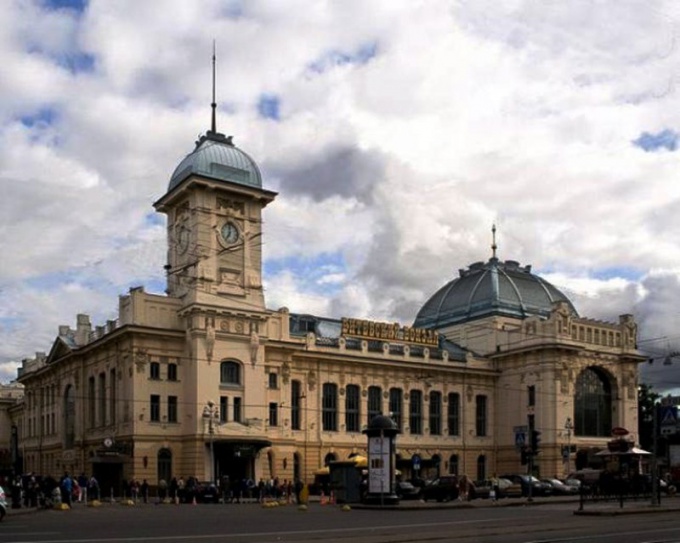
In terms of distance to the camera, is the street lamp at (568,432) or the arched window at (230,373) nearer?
the arched window at (230,373)

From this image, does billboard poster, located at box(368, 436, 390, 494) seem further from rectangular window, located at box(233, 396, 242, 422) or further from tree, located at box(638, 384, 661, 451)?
tree, located at box(638, 384, 661, 451)

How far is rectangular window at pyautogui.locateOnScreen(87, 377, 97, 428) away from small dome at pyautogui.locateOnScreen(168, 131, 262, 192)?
16503 millimetres

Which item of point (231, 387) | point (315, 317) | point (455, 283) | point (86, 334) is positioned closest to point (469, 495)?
point (231, 387)

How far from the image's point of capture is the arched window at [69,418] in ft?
258

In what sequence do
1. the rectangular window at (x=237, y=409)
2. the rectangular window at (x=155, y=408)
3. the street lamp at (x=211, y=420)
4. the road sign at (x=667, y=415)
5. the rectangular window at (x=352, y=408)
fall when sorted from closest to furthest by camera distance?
1. the road sign at (x=667, y=415)
2. the street lamp at (x=211, y=420)
3. the rectangular window at (x=155, y=408)
4. the rectangular window at (x=237, y=409)
5. the rectangular window at (x=352, y=408)

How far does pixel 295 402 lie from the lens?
252 ft

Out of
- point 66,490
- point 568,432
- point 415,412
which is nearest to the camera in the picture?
point 66,490

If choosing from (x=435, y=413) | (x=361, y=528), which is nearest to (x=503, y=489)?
(x=435, y=413)

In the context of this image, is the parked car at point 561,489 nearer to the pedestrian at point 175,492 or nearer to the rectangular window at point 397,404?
the rectangular window at point 397,404

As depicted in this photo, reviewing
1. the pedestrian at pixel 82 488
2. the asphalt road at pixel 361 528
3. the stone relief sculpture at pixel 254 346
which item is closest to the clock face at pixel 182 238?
the stone relief sculpture at pixel 254 346

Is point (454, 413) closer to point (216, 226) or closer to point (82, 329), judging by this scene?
point (216, 226)

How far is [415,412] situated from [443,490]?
105ft

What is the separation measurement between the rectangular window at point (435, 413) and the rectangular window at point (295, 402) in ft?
46.0

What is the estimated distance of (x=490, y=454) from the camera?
88.2 m
